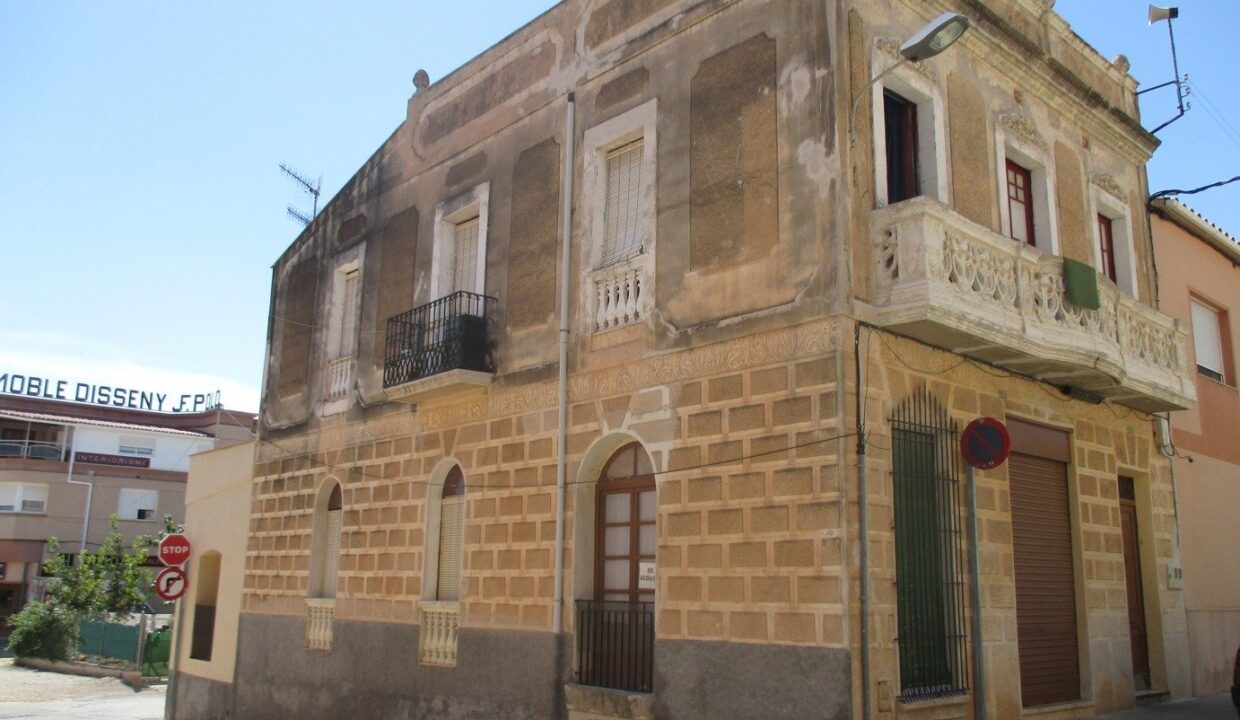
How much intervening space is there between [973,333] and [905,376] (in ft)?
2.61

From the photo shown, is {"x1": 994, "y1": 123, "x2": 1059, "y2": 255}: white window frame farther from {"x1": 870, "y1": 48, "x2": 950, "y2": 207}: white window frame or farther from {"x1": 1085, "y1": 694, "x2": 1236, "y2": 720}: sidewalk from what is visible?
{"x1": 1085, "y1": 694, "x2": 1236, "y2": 720}: sidewalk

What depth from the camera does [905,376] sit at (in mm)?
10766

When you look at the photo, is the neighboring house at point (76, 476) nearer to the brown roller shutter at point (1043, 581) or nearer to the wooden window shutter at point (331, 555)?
the wooden window shutter at point (331, 555)

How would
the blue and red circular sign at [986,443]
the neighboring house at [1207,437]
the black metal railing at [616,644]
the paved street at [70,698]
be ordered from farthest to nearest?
the paved street at [70,698], the neighboring house at [1207,437], the black metal railing at [616,644], the blue and red circular sign at [986,443]

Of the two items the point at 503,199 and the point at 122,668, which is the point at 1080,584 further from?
the point at 122,668

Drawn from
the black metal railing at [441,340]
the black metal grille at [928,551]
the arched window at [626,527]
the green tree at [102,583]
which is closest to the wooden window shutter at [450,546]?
the black metal railing at [441,340]

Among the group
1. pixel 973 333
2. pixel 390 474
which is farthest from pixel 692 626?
pixel 390 474

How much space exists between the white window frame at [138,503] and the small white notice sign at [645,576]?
43666 millimetres

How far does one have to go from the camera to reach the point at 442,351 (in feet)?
48.3

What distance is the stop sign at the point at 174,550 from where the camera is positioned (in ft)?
67.7

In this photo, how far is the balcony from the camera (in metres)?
10.3

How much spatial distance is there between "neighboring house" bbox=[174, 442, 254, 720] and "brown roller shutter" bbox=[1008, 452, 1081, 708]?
44.6 feet

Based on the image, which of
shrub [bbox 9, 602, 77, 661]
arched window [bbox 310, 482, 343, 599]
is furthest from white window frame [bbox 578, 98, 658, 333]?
shrub [bbox 9, 602, 77, 661]

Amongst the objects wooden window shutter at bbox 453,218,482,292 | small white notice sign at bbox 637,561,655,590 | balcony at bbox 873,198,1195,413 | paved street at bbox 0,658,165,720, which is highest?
wooden window shutter at bbox 453,218,482,292
